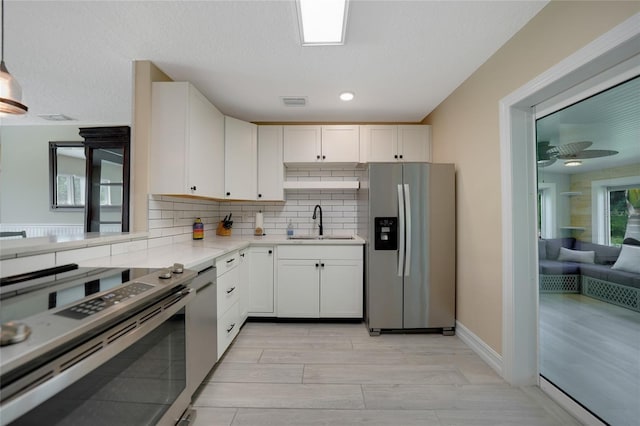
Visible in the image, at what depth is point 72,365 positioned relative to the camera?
0.69 metres

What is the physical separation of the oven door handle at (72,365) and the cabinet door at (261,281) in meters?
1.74

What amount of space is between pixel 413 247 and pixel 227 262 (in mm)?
1746

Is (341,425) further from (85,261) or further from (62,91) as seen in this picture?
(62,91)

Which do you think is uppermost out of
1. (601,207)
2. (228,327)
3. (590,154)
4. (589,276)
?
(590,154)

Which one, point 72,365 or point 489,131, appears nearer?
point 72,365

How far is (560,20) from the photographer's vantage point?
1.46 metres

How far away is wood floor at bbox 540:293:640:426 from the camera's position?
51.8 inches

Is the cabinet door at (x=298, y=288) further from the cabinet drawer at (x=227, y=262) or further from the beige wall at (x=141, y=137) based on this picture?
the beige wall at (x=141, y=137)

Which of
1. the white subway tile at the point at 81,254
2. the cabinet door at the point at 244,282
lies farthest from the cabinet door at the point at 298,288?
the white subway tile at the point at 81,254

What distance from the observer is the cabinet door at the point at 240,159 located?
295cm

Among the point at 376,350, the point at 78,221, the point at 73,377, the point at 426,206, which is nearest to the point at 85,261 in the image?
the point at 73,377

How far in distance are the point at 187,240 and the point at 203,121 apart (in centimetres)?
118

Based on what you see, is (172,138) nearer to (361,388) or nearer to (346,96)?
(346,96)

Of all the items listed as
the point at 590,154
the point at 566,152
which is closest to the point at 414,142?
the point at 566,152
